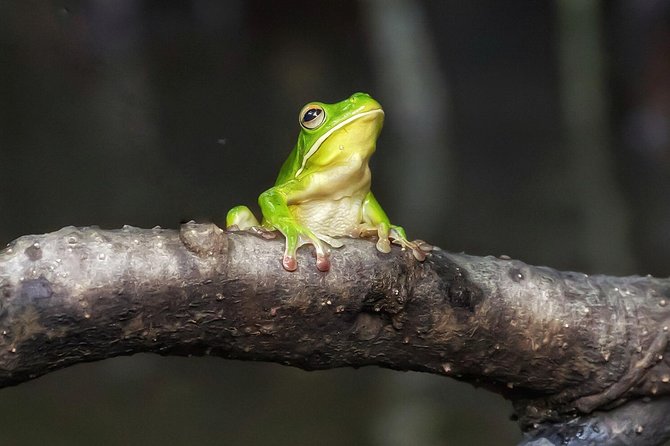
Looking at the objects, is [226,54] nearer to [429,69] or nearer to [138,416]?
[429,69]

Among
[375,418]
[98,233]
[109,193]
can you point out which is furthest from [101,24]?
[98,233]

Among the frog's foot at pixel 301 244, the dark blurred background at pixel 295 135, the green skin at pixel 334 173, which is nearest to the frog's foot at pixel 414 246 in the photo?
the frog's foot at pixel 301 244

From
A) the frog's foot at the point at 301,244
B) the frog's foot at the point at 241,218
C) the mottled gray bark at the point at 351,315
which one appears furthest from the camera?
the frog's foot at the point at 241,218

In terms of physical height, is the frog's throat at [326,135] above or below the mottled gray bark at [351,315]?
above

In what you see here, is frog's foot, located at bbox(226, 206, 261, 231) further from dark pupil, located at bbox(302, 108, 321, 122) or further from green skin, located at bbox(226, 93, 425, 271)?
dark pupil, located at bbox(302, 108, 321, 122)

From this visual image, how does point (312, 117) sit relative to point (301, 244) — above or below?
above

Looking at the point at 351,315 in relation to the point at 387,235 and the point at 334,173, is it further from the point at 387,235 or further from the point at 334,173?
the point at 334,173

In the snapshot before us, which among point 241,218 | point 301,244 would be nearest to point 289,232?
point 301,244

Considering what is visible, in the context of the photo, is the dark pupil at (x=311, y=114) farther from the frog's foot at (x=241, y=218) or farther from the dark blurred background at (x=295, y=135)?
the dark blurred background at (x=295, y=135)
